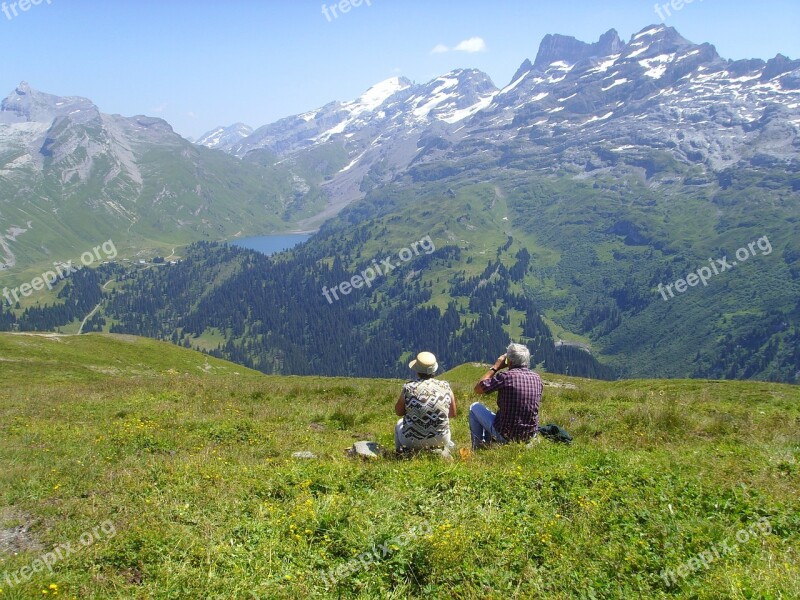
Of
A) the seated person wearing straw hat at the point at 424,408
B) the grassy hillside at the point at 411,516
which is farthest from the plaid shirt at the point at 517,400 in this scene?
the seated person wearing straw hat at the point at 424,408

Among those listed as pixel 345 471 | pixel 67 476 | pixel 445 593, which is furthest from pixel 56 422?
pixel 445 593

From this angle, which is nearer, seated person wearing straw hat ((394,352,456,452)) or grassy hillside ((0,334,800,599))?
grassy hillside ((0,334,800,599))

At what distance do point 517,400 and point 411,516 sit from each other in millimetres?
5084

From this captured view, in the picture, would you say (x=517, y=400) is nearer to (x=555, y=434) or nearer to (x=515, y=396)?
(x=515, y=396)

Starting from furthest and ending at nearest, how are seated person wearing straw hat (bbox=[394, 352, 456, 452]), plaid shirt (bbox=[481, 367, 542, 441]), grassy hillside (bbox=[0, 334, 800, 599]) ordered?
1. plaid shirt (bbox=[481, 367, 542, 441])
2. seated person wearing straw hat (bbox=[394, 352, 456, 452])
3. grassy hillside (bbox=[0, 334, 800, 599])
